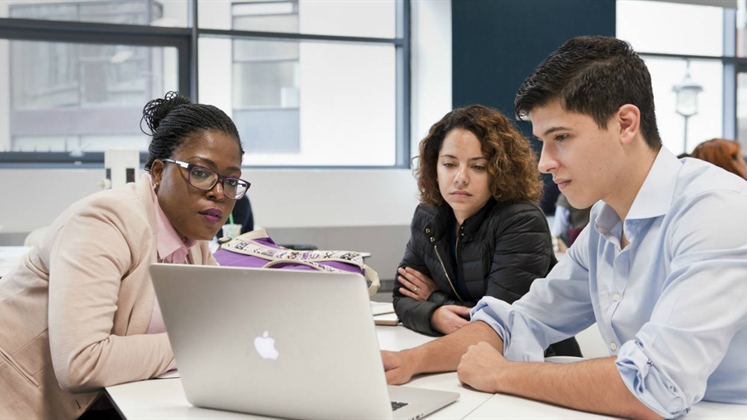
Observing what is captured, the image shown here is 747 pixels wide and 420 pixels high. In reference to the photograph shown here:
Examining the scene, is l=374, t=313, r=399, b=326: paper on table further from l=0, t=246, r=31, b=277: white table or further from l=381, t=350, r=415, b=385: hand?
Result: l=0, t=246, r=31, b=277: white table

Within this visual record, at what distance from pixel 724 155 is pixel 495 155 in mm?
2468

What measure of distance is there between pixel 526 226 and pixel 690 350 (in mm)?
1004

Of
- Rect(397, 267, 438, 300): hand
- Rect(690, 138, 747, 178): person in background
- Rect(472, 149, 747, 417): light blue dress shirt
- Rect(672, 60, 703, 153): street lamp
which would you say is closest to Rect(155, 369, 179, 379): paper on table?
Rect(472, 149, 747, 417): light blue dress shirt

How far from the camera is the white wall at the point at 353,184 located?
5.17 metres

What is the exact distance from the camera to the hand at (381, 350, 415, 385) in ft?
5.24

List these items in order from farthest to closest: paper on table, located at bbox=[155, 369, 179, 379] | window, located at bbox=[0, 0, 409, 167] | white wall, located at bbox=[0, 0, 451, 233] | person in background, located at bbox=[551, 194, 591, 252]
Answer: window, located at bbox=[0, 0, 409, 167], white wall, located at bbox=[0, 0, 451, 233], person in background, located at bbox=[551, 194, 591, 252], paper on table, located at bbox=[155, 369, 179, 379]

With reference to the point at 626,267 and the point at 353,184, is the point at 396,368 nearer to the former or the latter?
the point at 626,267

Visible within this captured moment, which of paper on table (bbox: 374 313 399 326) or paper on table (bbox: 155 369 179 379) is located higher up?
paper on table (bbox: 155 369 179 379)

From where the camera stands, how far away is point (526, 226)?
2252mm

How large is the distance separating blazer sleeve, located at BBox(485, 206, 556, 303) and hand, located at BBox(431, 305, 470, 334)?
0.41 feet

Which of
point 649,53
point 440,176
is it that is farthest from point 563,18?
point 440,176

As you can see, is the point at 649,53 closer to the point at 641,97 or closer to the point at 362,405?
the point at 641,97

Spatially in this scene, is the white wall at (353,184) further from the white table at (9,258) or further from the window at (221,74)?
the white table at (9,258)

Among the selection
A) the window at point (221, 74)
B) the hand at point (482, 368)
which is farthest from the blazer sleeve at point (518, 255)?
the window at point (221, 74)
